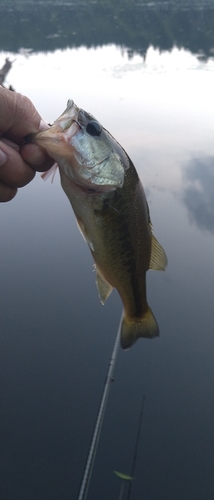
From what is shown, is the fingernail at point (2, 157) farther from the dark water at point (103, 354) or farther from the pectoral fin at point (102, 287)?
the dark water at point (103, 354)

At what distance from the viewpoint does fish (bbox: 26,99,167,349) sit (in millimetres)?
1688

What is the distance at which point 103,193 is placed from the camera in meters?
1.74

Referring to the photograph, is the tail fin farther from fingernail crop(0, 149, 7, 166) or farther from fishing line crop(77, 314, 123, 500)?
fishing line crop(77, 314, 123, 500)

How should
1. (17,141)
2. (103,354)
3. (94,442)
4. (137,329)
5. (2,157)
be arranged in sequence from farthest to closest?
(103,354) < (94,442) < (137,329) < (17,141) < (2,157)

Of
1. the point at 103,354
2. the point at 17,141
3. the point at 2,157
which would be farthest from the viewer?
the point at 103,354

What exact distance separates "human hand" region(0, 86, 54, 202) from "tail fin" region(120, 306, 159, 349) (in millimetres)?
833

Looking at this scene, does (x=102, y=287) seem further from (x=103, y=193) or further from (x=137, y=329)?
(x=103, y=193)

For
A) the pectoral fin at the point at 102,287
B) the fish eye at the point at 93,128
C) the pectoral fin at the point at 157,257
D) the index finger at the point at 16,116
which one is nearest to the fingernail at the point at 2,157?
the index finger at the point at 16,116

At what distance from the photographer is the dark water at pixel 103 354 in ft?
12.8

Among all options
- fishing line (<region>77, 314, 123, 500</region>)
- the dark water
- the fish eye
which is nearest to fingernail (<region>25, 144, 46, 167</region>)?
the fish eye

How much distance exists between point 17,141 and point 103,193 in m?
0.42

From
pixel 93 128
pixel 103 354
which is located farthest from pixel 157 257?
pixel 103 354

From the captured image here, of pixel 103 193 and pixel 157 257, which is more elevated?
pixel 103 193

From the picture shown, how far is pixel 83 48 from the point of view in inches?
949
